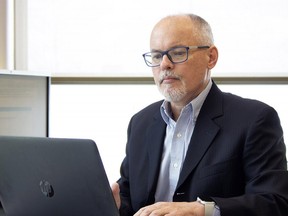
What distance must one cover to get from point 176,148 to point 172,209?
44 centimetres

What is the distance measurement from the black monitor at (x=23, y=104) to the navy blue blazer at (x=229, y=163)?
1.04 m

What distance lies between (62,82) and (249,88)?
1.16 m

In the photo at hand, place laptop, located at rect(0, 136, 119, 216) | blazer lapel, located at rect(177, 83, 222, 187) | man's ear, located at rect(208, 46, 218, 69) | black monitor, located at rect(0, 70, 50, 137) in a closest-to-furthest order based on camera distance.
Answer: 1. laptop, located at rect(0, 136, 119, 216)
2. blazer lapel, located at rect(177, 83, 222, 187)
3. man's ear, located at rect(208, 46, 218, 69)
4. black monitor, located at rect(0, 70, 50, 137)

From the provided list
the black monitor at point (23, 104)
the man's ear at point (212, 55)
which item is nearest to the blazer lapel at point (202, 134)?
the man's ear at point (212, 55)

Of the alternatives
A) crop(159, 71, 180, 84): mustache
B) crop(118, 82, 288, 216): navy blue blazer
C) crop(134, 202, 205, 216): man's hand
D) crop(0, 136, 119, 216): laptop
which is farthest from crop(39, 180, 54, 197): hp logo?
crop(159, 71, 180, 84): mustache

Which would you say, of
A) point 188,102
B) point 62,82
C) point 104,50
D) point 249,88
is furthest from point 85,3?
point 188,102

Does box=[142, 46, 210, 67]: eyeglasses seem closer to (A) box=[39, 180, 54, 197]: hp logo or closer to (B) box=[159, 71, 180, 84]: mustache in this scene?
(B) box=[159, 71, 180, 84]: mustache

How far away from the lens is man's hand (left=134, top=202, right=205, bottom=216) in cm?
113

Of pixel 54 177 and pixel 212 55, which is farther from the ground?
pixel 212 55

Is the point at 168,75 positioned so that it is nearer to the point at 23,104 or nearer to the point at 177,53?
the point at 177,53

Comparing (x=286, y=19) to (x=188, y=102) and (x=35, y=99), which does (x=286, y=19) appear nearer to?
(x=188, y=102)

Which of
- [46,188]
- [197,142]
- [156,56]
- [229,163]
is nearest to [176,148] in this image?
[197,142]

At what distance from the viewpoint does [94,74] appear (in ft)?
8.72

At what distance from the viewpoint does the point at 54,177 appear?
1.14m
